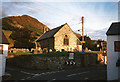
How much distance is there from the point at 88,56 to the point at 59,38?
1404 cm

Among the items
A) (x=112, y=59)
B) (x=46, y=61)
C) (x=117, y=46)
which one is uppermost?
(x=117, y=46)

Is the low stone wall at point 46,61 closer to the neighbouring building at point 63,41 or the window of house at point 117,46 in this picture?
the window of house at point 117,46

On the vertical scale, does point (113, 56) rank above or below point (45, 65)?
above

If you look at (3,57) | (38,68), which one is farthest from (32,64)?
(3,57)

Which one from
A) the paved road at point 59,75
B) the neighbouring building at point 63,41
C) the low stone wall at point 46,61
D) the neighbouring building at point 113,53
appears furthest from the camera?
the neighbouring building at point 63,41

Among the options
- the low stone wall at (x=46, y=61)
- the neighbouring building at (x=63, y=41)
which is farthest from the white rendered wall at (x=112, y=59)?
the neighbouring building at (x=63, y=41)

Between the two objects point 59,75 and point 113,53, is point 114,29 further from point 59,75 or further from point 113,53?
point 59,75

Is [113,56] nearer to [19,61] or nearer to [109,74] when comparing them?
[109,74]

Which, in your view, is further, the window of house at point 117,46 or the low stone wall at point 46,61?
Answer: the low stone wall at point 46,61

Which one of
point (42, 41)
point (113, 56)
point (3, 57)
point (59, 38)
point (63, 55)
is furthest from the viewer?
point (42, 41)

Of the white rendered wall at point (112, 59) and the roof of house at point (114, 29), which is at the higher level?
the roof of house at point (114, 29)

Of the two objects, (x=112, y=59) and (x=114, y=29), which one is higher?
(x=114, y=29)

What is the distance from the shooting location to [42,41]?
150 feet

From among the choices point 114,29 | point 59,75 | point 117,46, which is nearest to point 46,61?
point 59,75
